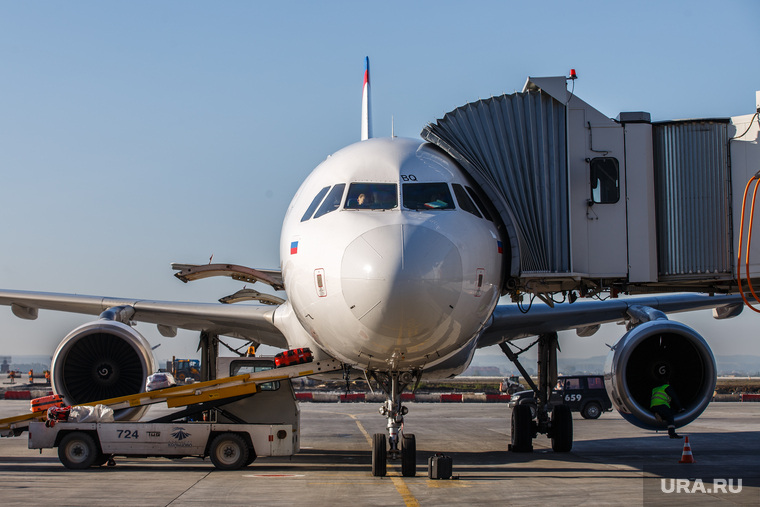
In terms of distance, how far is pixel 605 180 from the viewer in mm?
11031

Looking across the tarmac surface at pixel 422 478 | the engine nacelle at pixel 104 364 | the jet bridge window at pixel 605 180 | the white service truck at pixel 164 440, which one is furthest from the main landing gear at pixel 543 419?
the engine nacelle at pixel 104 364

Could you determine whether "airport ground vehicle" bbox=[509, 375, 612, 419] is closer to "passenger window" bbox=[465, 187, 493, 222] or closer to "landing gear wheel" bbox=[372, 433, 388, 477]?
"landing gear wheel" bbox=[372, 433, 388, 477]

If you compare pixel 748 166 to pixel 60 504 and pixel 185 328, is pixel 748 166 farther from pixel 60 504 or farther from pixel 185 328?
pixel 185 328

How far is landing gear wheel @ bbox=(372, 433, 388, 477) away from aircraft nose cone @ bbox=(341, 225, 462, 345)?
263 cm

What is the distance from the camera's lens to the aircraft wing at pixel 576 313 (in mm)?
15305

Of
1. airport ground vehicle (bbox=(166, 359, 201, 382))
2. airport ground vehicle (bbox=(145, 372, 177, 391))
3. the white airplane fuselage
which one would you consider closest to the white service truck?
airport ground vehicle (bbox=(145, 372, 177, 391))

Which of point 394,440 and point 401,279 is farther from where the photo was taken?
point 394,440

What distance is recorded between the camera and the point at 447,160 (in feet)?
36.7

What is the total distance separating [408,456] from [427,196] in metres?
3.59

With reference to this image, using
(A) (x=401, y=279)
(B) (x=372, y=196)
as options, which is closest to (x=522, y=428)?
(B) (x=372, y=196)

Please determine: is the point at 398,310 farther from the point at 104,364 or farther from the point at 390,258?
the point at 104,364

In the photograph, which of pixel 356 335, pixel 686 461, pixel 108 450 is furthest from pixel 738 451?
pixel 108 450

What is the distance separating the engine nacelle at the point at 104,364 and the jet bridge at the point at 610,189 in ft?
22.5

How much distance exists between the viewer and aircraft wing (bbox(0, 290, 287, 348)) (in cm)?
1588
